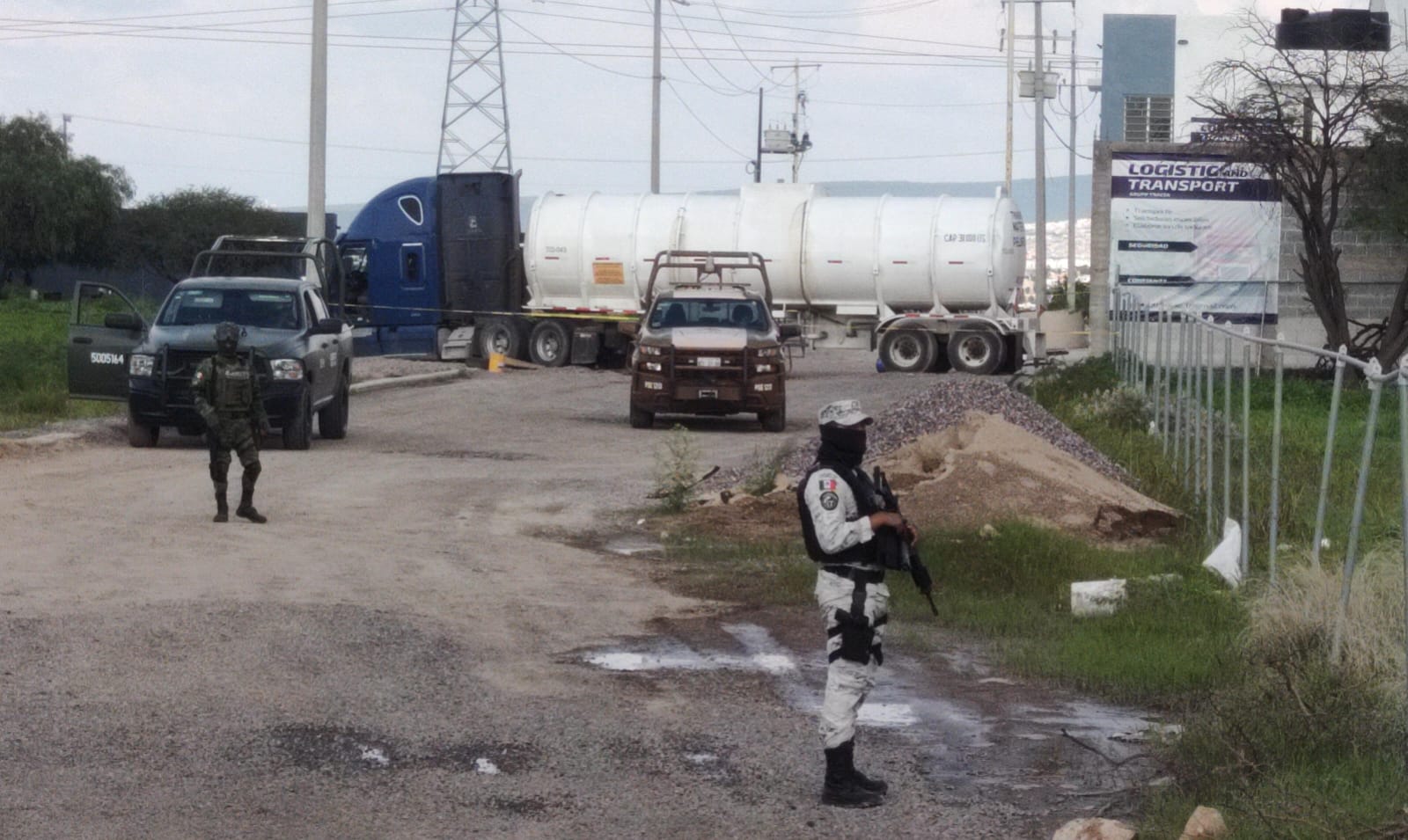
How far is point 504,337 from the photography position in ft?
132

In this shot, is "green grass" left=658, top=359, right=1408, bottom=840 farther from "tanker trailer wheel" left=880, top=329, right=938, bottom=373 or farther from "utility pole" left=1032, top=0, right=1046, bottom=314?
"utility pole" left=1032, top=0, right=1046, bottom=314

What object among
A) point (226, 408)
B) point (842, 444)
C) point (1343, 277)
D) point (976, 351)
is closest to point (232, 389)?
point (226, 408)

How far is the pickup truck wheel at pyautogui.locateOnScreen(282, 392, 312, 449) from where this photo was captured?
67.9ft

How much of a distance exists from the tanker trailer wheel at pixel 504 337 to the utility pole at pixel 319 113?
945 centimetres

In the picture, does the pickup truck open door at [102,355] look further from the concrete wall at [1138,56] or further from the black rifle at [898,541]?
the concrete wall at [1138,56]

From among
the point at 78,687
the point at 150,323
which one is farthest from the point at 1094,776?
the point at 150,323

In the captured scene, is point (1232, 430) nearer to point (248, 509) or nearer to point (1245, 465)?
point (1245, 465)

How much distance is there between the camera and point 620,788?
7445 millimetres

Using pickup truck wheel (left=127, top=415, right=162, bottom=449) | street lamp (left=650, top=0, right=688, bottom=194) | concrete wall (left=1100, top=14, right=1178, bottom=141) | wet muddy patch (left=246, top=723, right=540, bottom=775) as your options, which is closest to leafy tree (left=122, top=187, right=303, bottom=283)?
street lamp (left=650, top=0, right=688, bottom=194)

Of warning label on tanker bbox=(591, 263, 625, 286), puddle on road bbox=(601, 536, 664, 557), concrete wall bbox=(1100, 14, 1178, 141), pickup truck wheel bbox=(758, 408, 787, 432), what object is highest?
concrete wall bbox=(1100, 14, 1178, 141)

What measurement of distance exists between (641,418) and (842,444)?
60.9ft

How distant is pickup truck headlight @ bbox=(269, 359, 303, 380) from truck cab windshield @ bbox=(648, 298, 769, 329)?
691 cm

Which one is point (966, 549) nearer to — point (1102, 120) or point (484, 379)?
point (484, 379)

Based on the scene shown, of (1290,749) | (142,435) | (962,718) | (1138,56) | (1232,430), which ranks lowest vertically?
(962,718)
